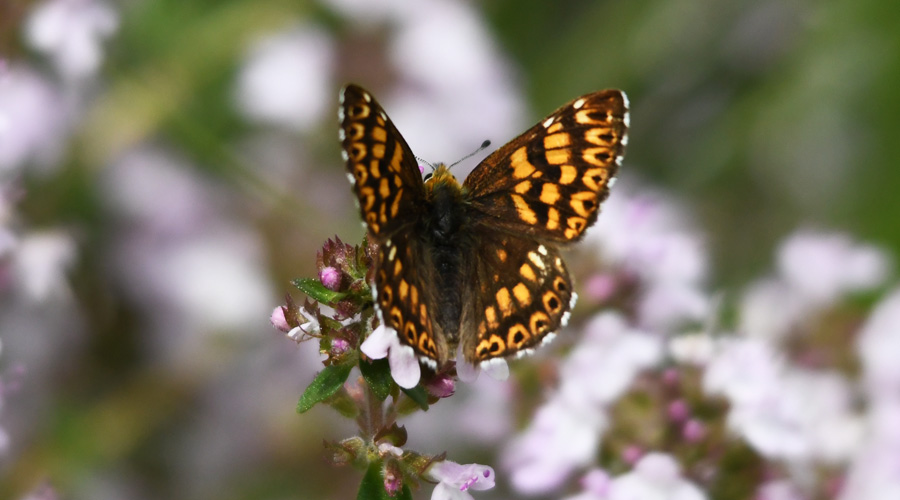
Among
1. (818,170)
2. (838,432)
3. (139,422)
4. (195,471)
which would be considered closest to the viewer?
(838,432)

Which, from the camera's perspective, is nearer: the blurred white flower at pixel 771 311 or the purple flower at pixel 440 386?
the purple flower at pixel 440 386

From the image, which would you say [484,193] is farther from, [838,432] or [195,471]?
[195,471]

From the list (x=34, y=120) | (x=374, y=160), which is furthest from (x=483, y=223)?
(x=34, y=120)

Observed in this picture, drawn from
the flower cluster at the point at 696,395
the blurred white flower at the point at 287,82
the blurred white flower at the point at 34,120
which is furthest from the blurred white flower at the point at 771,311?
the blurred white flower at the point at 34,120

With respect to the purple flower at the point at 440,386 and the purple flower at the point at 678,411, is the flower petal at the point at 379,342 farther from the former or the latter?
the purple flower at the point at 678,411

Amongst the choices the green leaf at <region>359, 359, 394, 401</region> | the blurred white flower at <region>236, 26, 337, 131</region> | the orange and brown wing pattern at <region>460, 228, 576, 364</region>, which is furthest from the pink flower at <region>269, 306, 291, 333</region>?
the blurred white flower at <region>236, 26, 337, 131</region>

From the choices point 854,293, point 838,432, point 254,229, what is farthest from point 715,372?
point 254,229
